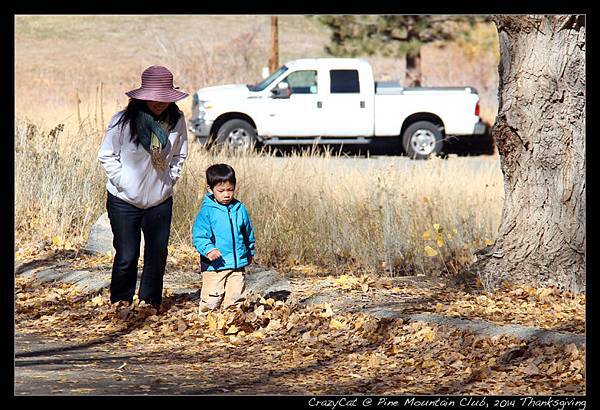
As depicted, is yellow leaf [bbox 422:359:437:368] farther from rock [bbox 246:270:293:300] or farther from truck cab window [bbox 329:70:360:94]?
truck cab window [bbox 329:70:360:94]

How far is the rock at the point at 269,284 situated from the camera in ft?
26.9

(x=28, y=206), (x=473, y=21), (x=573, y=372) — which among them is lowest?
(x=573, y=372)

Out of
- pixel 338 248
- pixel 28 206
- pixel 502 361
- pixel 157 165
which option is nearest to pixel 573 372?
pixel 502 361

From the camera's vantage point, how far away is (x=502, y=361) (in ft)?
20.7

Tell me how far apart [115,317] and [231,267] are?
0.94 m

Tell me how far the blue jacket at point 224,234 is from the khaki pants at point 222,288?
0.06m

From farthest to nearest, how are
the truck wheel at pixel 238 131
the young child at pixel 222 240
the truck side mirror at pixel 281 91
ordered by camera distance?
the truck side mirror at pixel 281 91 < the truck wheel at pixel 238 131 < the young child at pixel 222 240

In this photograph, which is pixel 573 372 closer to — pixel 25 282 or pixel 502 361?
pixel 502 361

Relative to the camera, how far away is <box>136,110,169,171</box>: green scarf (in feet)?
24.3

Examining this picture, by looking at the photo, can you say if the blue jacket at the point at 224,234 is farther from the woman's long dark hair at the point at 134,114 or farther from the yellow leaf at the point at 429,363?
the yellow leaf at the point at 429,363

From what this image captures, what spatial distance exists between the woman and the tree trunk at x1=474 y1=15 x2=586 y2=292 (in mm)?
2331

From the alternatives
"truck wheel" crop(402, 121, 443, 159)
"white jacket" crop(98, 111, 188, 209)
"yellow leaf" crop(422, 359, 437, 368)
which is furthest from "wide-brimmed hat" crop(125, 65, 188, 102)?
"truck wheel" crop(402, 121, 443, 159)

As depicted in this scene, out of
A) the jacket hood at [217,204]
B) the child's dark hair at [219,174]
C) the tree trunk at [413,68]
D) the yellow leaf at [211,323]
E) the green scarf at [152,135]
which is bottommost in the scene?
the yellow leaf at [211,323]

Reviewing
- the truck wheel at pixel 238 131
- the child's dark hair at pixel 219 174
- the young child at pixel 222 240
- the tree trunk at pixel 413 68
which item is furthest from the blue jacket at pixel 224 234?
the tree trunk at pixel 413 68
